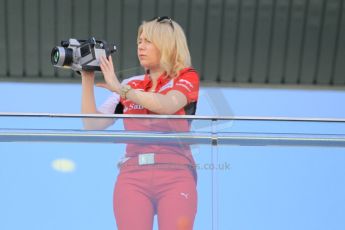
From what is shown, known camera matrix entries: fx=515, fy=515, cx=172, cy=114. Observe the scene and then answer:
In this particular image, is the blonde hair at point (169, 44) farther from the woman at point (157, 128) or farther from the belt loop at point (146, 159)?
the belt loop at point (146, 159)

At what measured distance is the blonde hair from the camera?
7.45ft

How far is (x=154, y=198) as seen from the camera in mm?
2193

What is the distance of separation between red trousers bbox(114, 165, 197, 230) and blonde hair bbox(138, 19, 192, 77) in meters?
0.45

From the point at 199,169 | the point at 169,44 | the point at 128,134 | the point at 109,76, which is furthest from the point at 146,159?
the point at 169,44

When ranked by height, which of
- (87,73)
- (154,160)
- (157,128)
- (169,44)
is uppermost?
(169,44)

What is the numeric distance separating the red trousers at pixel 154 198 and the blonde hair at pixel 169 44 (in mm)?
453

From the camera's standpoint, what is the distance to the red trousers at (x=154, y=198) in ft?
7.10

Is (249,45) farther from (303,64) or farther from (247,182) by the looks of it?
(247,182)

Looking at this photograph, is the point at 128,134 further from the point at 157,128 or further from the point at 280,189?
the point at 280,189

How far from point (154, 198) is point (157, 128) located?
1.01 feet

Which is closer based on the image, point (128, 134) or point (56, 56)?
point (128, 134)

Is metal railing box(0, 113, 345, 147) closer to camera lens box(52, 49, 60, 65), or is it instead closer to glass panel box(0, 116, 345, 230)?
glass panel box(0, 116, 345, 230)

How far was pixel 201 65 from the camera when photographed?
678cm

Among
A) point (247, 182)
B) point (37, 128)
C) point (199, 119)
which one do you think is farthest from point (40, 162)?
point (247, 182)
